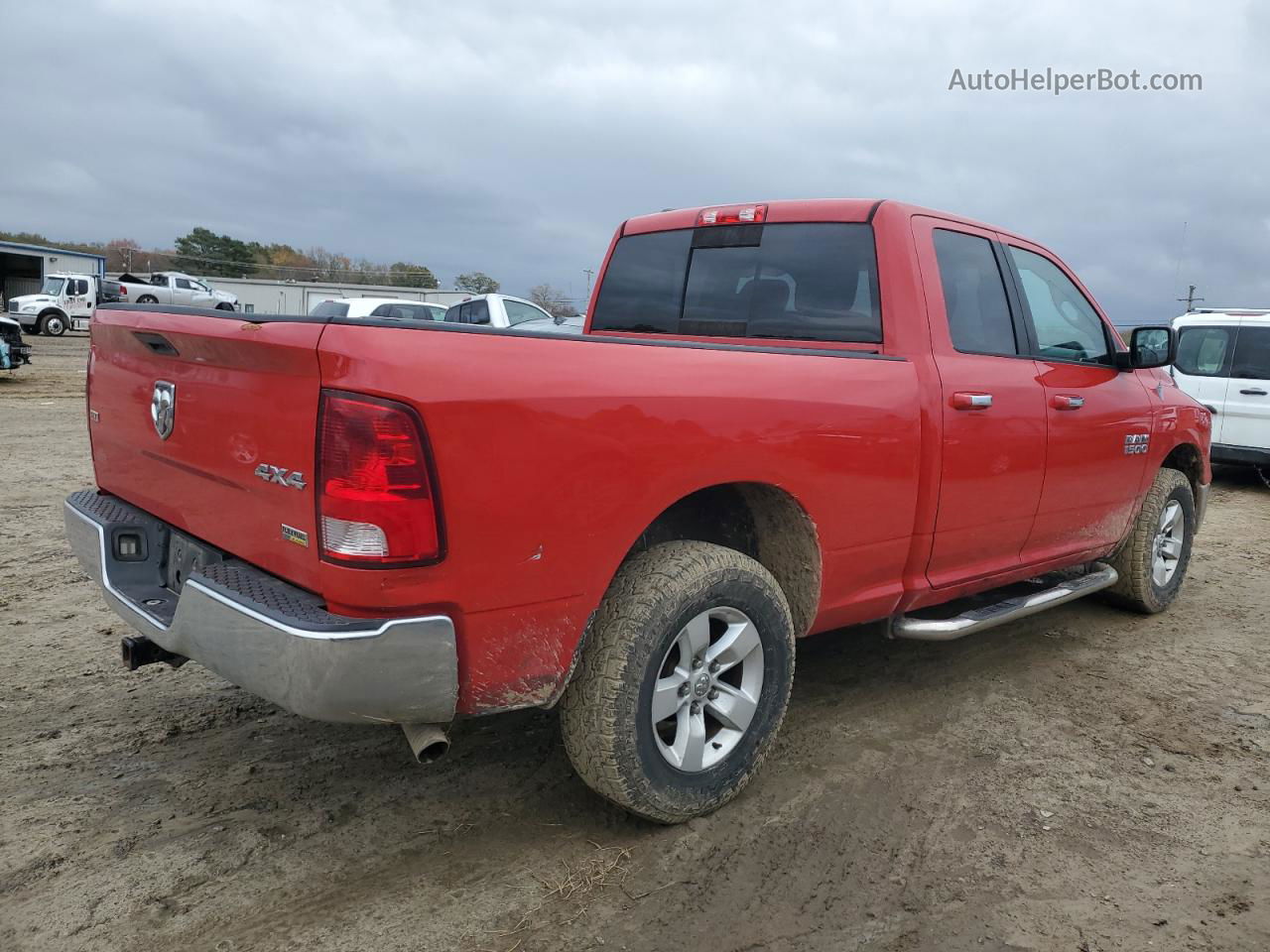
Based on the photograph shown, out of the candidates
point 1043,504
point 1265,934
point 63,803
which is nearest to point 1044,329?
point 1043,504

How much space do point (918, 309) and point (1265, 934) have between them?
2.19 m

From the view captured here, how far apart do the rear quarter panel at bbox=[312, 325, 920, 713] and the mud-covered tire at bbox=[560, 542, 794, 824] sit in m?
0.13

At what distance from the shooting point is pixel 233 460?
8.14 ft

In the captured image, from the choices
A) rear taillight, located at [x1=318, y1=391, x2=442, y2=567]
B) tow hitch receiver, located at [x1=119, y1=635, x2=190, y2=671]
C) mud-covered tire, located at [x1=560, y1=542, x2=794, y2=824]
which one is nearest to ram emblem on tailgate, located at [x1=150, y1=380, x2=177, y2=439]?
tow hitch receiver, located at [x1=119, y1=635, x2=190, y2=671]

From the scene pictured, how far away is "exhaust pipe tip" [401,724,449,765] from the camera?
2381 millimetres

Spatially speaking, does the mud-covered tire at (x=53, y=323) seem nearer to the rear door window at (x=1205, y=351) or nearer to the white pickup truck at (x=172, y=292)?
the white pickup truck at (x=172, y=292)

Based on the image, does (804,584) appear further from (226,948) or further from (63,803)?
(63,803)

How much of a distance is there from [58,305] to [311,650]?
32.6m

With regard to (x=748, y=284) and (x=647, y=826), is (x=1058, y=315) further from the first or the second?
(x=647, y=826)

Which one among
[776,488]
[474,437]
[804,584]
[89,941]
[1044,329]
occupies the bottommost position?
[89,941]

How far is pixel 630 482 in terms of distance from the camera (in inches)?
99.7

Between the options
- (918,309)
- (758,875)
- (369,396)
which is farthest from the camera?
(918,309)

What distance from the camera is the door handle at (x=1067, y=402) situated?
400 cm

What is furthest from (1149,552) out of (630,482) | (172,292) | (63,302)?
(172,292)
